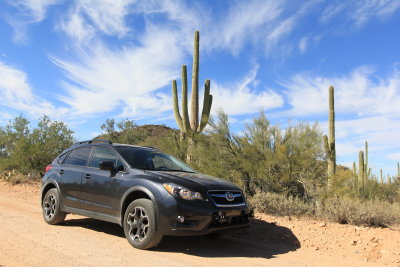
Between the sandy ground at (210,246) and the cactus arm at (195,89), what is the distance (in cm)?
861

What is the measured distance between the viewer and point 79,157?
7.39 meters

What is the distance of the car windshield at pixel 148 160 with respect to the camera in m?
6.42

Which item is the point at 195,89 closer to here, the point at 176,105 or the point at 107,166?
the point at 176,105

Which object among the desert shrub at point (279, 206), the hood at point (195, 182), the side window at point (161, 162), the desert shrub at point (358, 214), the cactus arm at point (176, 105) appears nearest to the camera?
the hood at point (195, 182)

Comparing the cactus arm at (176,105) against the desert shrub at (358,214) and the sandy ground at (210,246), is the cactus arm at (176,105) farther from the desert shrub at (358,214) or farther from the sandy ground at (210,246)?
the desert shrub at (358,214)

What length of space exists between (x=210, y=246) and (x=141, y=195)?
1556mm

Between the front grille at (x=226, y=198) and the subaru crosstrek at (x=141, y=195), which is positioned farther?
the front grille at (x=226, y=198)

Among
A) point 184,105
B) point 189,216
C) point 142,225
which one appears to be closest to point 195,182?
point 189,216

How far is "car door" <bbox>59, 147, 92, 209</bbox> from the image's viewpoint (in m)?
6.89

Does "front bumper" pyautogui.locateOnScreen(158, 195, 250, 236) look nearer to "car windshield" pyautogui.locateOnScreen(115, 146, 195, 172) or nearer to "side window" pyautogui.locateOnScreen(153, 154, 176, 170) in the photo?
"car windshield" pyautogui.locateOnScreen(115, 146, 195, 172)

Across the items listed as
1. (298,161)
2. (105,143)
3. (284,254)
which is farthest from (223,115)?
(284,254)

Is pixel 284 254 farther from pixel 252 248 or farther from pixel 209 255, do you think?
pixel 209 255

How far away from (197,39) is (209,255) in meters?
13.5

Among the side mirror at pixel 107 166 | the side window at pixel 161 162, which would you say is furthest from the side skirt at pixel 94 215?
the side window at pixel 161 162
